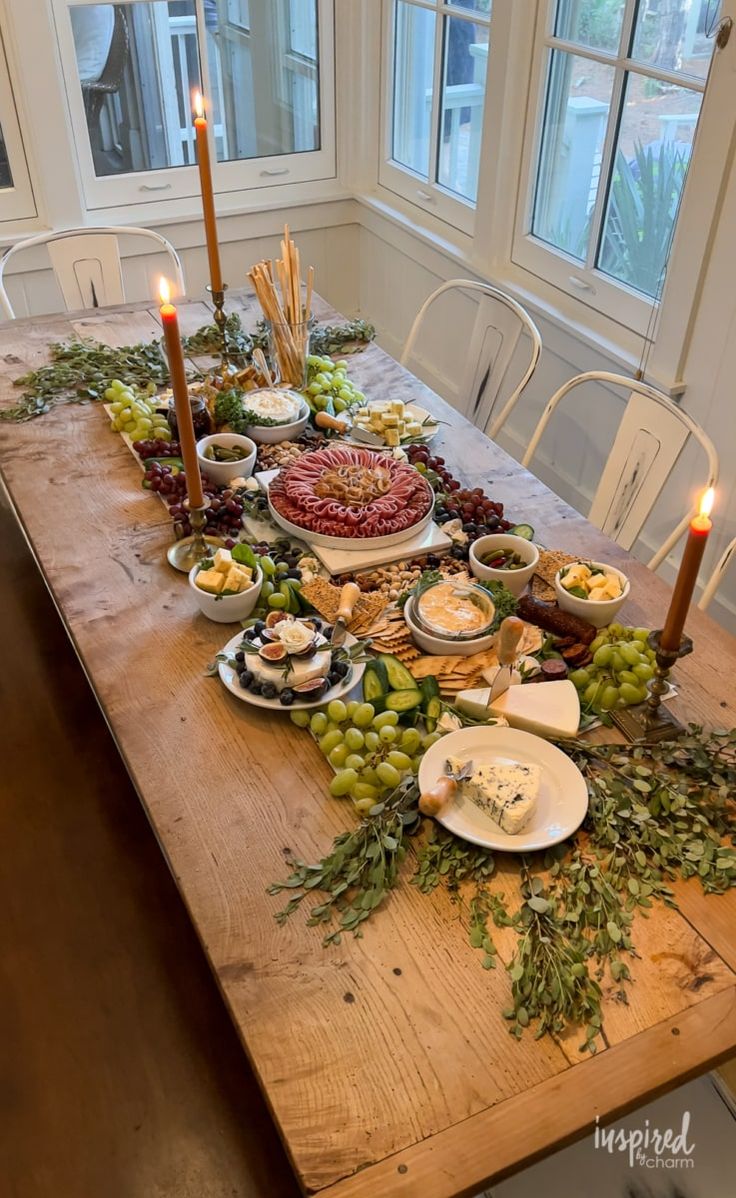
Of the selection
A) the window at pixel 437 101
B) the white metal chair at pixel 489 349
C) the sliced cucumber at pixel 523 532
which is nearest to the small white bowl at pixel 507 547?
the sliced cucumber at pixel 523 532

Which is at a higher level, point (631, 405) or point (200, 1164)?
point (631, 405)

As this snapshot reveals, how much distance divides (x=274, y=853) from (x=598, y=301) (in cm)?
199

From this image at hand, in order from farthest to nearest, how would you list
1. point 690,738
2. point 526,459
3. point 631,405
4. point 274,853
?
point 526,459 → point 631,405 → point 690,738 → point 274,853

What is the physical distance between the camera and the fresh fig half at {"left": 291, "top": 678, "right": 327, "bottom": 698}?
1.29 m

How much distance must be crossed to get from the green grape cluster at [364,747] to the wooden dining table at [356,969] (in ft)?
0.08

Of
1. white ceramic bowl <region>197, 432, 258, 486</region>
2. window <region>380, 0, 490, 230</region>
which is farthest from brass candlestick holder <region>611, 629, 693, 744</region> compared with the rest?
window <region>380, 0, 490, 230</region>

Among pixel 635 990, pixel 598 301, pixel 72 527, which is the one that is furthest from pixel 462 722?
pixel 598 301

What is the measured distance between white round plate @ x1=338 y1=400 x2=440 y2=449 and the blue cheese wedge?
2.84 ft

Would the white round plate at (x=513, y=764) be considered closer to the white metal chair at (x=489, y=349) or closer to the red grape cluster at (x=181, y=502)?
the red grape cluster at (x=181, y=502)

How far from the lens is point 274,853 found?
1.12m

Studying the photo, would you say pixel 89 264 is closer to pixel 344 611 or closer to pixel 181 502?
pixel 181 502

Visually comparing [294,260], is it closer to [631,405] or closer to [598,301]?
[631,405]

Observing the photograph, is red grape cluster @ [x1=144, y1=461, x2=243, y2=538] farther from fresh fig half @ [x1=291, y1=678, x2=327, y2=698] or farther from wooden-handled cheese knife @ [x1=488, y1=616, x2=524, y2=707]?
wooden-handled cheese knife @ [x1=488, y1=616, x2=524, y2=707]

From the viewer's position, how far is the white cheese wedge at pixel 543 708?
1.24 metres
